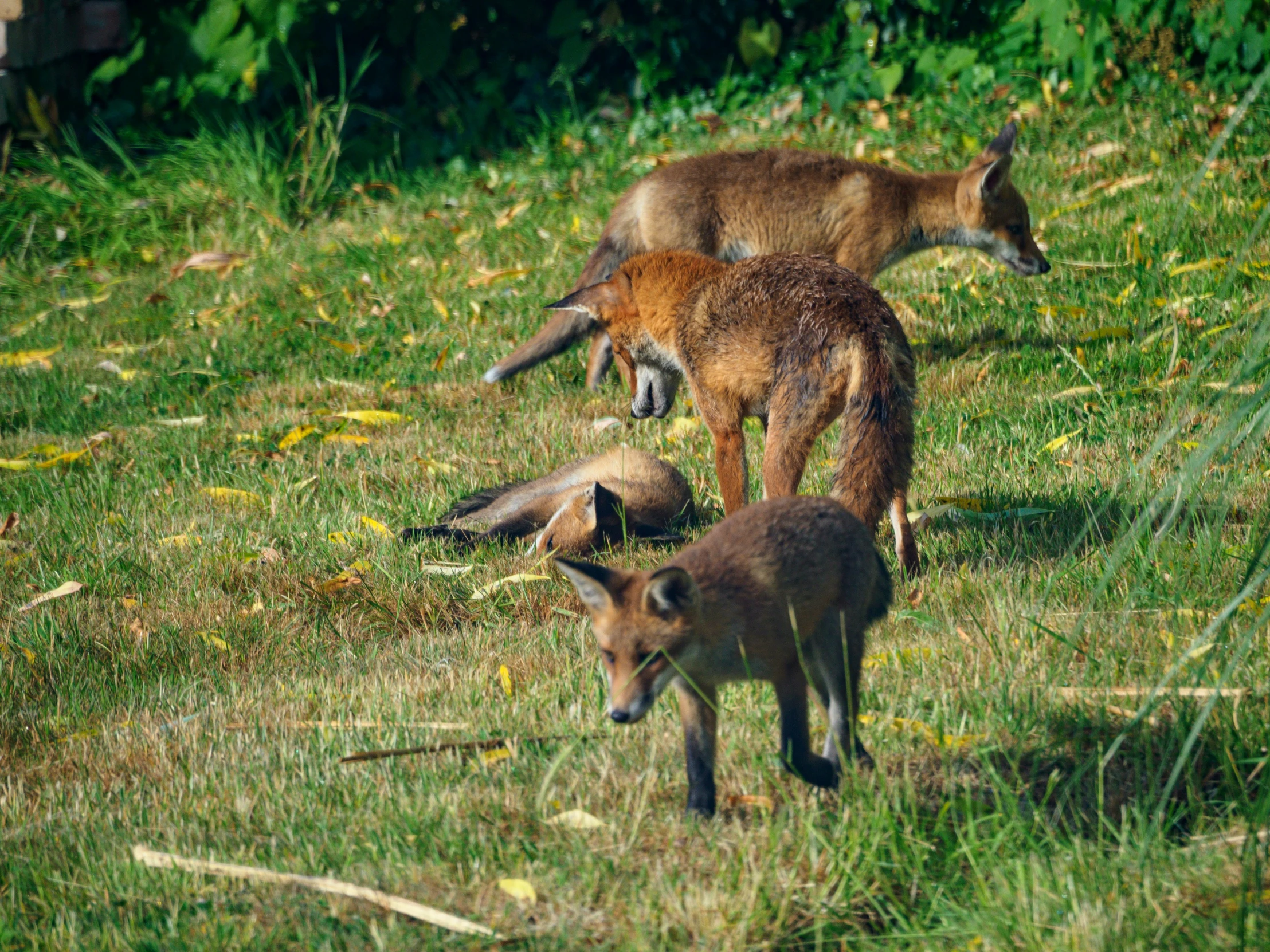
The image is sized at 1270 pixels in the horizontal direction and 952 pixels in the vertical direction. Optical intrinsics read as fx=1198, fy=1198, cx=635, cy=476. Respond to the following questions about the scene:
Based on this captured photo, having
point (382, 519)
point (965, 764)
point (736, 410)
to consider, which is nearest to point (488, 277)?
point (382, 519)

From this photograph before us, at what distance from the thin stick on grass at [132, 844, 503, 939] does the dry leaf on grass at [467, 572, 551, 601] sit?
5.77 feet

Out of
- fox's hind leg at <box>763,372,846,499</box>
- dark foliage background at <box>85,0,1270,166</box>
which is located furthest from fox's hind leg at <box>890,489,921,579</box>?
dark foliage background at <box>85,0,1270,166</box>

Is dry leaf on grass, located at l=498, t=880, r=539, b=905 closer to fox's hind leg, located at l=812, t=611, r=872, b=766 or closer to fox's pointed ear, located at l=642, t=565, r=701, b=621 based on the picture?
fox's pointed ear, located at l=642, t=565, r=701, b=621

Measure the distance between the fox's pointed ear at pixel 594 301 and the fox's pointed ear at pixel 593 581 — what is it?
2.79 m

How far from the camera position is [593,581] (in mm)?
2594

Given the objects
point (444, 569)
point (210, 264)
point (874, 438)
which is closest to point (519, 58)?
point (210, 264)

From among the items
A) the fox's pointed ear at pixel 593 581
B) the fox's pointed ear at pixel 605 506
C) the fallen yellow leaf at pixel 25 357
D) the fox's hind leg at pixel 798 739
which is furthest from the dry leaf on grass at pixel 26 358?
the fox's hind leg at pixel 798 739

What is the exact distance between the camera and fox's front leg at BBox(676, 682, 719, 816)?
275 centimetres

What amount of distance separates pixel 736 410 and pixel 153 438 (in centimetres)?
394

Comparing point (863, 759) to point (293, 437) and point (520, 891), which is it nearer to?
point (520, 891)

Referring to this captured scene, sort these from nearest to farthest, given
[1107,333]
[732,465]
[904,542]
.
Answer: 1. [904,542]
2. [732,465]
3. [1107,333]

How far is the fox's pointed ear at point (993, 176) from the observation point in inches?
261

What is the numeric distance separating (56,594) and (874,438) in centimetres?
333

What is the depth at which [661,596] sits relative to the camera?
8.31ft
